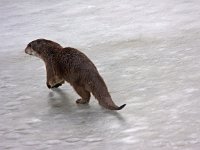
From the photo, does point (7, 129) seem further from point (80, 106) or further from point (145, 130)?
point (145, 130)

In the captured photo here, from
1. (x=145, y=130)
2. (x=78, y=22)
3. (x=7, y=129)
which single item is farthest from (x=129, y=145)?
(x=78, y=22)

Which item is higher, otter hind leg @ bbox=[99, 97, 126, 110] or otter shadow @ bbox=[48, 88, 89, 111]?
otter hind leg @ bbox=[99, 97, 126, 110]

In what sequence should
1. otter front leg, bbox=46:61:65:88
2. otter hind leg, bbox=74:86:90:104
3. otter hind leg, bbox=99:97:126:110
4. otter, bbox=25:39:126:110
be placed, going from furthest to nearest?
otter front leg, bbox=46:61:65:88
otter hind leg, bbox=74:86:90:104
otter, bbox=25:39:126:110
otter hind leg, bbox=99:97:126:110

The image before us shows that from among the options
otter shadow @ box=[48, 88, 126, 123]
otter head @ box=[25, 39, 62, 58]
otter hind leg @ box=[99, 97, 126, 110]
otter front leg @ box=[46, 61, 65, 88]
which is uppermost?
otter head @ box=[25, 39, 62, 58]

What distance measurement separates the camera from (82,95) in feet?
12.0

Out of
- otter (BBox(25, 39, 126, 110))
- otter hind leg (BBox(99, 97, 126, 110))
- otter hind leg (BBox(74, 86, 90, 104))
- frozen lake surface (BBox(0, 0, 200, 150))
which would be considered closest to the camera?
frozen lake surface (BBox(0, 0, 200, 150))

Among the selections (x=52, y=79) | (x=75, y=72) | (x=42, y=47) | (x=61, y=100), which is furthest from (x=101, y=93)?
(x=42, y=47)

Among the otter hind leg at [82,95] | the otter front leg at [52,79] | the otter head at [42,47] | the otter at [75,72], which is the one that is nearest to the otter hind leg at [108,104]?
the otter at [75,72]

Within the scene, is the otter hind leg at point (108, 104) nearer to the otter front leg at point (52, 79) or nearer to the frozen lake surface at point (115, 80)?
the frozen lake surface at point (115, 80)

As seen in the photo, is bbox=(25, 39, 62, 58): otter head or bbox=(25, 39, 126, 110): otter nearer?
bbox=(25, 39, 126, 110): otter

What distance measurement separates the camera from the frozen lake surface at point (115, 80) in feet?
Answer: 10.4

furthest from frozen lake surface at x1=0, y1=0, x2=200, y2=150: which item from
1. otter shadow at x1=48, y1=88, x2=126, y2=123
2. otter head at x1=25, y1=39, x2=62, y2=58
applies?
otter head at x1=25, y1=39, x2=62, y2=58

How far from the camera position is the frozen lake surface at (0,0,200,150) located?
316 centimetres

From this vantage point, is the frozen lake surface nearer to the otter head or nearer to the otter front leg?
the otter front leg
